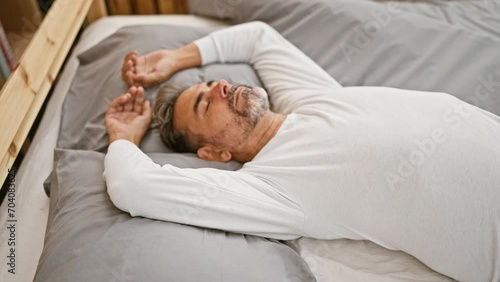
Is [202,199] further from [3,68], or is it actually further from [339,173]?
[3,68]

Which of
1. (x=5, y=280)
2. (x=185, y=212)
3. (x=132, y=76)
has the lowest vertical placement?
(x=5, y=280)

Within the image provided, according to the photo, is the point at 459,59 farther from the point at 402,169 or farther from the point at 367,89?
the point at 402,169

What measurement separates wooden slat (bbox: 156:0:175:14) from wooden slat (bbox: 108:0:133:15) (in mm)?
137

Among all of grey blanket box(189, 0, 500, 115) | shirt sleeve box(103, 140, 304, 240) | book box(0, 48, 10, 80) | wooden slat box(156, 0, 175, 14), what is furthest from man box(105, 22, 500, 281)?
wooden slat box(156, 0, 175, 14)

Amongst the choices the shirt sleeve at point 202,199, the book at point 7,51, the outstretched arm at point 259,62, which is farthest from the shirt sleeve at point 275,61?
the book at point 7,51

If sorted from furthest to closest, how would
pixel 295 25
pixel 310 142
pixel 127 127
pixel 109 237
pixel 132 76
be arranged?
1. pixel 295 25
2. pixel 132 76
3. pixel 127 127
4. pixel 310 142
5. pixel 109 237

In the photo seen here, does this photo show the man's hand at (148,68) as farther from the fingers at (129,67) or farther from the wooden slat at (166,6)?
the wooden slat at (166,6)

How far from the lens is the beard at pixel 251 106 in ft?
3.72

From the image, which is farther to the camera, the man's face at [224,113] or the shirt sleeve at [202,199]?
the man's face at [224,113]

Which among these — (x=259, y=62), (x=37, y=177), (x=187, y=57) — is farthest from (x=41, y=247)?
(x=259, y=62)

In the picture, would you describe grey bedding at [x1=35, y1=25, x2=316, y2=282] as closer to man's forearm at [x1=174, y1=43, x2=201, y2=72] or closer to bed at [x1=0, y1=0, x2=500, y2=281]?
bed at [x1=0, y1=0, x2=500, y2=281]

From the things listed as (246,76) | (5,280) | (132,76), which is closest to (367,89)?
(246,76)

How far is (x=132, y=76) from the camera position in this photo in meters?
1.29

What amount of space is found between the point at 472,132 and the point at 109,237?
A: 2.78ft
